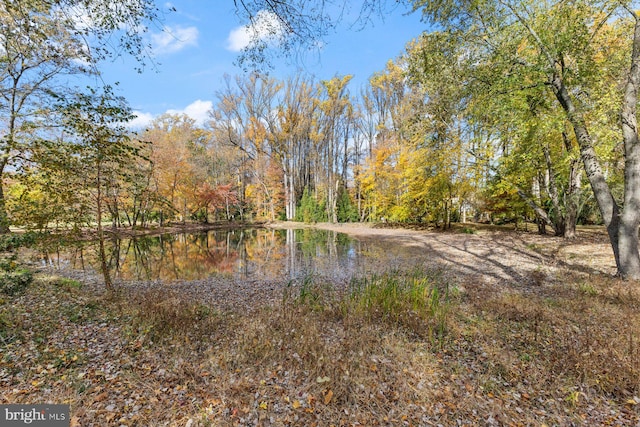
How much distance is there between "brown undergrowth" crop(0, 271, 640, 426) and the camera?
8.65 feet

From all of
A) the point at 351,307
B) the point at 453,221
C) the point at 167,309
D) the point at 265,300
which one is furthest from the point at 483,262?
the point at 453,221

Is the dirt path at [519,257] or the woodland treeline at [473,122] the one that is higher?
the woodland treeline at [473,122]

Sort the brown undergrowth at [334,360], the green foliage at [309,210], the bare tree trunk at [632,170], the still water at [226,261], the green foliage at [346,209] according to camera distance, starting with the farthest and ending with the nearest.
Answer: the green foliage at [346,209], the green foliage at [309,210], the still water at [226,261], the bare tree trunk at [632,170], the brown undergrowth at [334,360]

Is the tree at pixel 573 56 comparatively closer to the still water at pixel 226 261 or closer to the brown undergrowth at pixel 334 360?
the brown undergrowth at pixel 334 360

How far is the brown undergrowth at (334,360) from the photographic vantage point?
2.64 m

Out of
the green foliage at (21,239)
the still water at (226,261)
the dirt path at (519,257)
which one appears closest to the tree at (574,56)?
the dirt path at (519,257)

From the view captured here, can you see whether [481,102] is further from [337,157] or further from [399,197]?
[337,157]

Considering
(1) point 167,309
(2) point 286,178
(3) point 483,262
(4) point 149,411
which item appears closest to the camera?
(4) point 149,411

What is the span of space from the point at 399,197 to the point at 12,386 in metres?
21.5

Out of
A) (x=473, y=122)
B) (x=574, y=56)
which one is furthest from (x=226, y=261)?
(x=574, y=56)

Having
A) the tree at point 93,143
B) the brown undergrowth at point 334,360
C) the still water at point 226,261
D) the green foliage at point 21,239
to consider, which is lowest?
the still water at point 226,261

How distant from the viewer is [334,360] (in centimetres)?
335

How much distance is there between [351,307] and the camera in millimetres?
4941

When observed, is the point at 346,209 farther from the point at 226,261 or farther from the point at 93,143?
the point at 93,143
